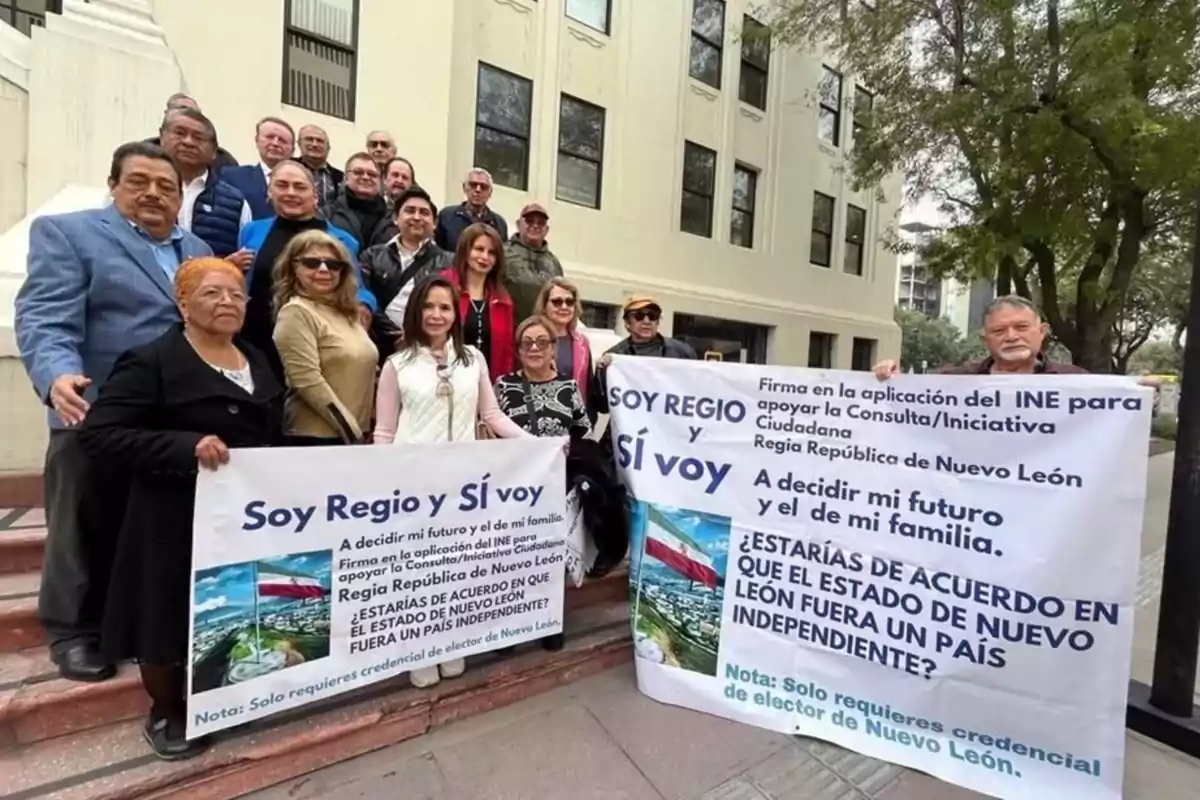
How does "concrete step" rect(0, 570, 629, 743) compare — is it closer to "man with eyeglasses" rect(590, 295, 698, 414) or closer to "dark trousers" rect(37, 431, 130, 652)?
"dark trousers" rect(37, 431, 130, 652)

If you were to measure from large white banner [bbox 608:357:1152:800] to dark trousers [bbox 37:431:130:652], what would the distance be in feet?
6.83

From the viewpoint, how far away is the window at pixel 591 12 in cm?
1113

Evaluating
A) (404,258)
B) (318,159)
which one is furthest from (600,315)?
(404,258)

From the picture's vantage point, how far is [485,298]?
364 centimetres

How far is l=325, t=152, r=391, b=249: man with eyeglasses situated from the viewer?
432 cm

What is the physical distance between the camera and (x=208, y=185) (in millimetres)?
3447

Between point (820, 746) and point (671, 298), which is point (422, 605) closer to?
point (820, 746)

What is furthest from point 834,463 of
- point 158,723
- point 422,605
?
point 158,723

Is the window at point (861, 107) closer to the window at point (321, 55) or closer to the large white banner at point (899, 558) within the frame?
the window at point (321, 55)

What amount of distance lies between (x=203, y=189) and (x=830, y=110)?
15.5m

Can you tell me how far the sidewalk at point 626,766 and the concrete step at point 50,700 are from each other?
0.62 meters

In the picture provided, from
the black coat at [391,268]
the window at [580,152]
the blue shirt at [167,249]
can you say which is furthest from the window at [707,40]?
the blue shirt at [167,249]

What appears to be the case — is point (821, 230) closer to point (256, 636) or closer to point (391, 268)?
point (391, 268)

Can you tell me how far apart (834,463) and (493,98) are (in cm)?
917
